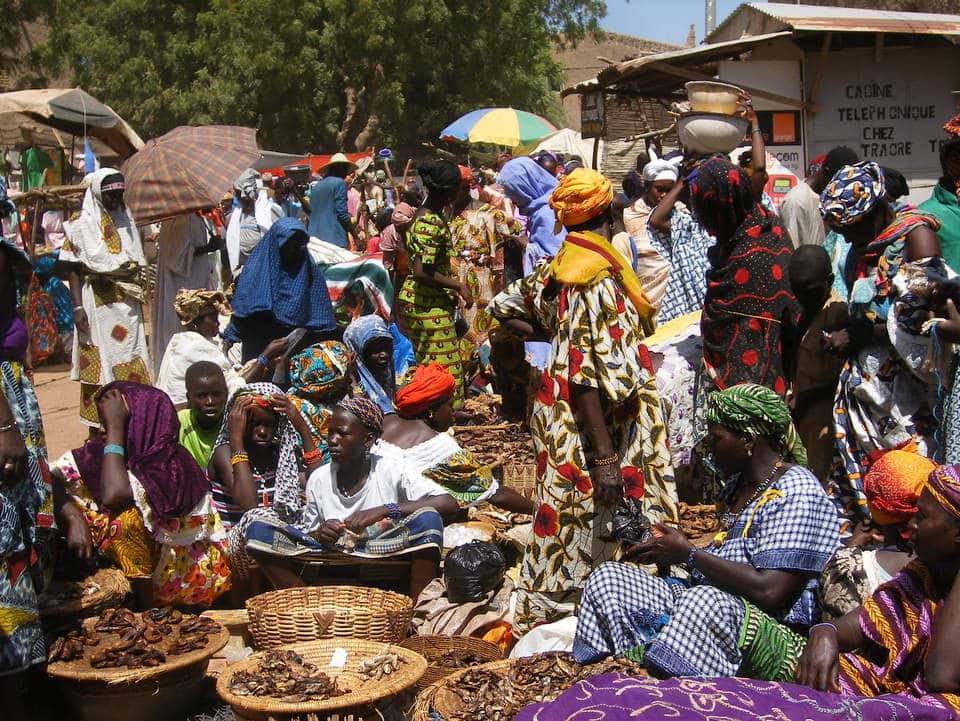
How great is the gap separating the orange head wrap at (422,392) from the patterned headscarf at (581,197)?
1660mm

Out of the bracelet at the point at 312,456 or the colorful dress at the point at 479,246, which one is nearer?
the bracelet at the point at 312,456

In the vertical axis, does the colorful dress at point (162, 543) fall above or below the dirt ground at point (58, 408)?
above

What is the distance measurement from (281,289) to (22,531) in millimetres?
3348

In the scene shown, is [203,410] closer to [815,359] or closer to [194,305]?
[194,305]

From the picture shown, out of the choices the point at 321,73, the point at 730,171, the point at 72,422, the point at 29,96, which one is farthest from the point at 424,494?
the point at 321,73

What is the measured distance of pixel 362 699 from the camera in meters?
3.79

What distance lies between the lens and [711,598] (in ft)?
11.2

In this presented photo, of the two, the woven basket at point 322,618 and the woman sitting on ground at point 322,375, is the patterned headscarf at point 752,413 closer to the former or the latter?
the woven basket at point 322,618

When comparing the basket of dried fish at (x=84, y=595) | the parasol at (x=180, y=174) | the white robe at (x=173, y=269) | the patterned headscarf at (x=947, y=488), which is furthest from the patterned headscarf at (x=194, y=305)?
the patterned headscarf at (x=947, y=488)

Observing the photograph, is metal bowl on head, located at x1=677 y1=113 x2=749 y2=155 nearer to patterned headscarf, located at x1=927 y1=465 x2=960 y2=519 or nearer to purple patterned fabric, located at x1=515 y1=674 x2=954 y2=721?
patterned headscarf, located at x1=927 y1=465 x2=960 y2=519

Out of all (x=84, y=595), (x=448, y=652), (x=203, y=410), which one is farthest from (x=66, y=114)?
(x=448, y=652)

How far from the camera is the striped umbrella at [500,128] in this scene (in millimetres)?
16109

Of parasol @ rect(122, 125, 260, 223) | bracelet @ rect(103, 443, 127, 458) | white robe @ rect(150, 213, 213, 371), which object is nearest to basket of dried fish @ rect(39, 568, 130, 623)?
bracelet @ rect(103, 443, 127, 458)

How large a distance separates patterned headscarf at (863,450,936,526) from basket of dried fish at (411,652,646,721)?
39.8 inches
